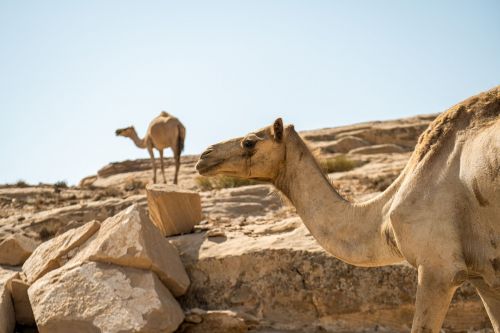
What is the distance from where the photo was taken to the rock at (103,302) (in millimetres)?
7055

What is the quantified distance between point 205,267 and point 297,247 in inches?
50.3

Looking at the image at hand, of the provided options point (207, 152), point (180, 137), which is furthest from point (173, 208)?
point (180, 137)

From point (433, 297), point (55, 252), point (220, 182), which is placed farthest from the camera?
point (220, 182)

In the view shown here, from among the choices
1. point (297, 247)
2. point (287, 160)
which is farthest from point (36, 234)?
point (287, 160)

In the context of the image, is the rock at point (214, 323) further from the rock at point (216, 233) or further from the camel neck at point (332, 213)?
the camel neck at point (332, 213)

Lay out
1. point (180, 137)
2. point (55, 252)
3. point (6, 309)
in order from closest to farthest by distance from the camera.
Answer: point (6, 309) < point (55, 252) < point (180, 137)

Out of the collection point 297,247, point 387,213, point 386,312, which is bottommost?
point 386,312

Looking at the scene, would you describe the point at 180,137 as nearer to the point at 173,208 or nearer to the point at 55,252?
the point at 173,208

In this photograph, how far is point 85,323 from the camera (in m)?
7.07

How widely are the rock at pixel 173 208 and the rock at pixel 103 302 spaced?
1.70 metres

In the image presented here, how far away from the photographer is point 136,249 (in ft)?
24.9

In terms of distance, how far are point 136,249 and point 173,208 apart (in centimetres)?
170

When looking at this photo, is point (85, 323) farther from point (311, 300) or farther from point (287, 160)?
A: point (287, 160)

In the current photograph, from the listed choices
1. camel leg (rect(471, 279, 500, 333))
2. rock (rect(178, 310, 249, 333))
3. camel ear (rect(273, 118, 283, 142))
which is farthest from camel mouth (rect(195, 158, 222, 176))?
rock (rect(178, 310, 249, 333))
